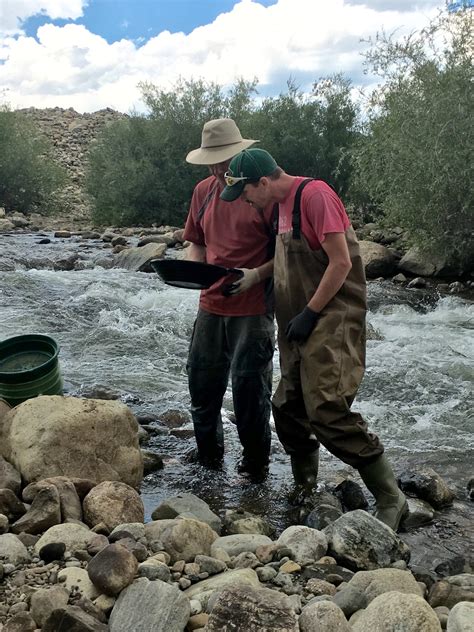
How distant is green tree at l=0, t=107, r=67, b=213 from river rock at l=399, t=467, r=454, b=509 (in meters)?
22.4

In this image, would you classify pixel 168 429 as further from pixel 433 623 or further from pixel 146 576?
pixel 433 623

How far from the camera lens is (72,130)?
45.1m

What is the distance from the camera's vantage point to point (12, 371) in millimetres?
4777

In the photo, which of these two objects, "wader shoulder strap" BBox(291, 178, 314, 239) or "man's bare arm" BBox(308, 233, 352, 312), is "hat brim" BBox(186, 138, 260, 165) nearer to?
"wader shoulder strap" BBox(291, 178, 314, 239)

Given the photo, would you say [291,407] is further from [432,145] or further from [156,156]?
[156,156]

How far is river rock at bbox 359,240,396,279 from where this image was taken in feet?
42.6

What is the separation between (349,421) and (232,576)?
105 centimetres

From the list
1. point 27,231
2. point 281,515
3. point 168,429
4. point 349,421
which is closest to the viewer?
point 349,421

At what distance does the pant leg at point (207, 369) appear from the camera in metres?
4.14

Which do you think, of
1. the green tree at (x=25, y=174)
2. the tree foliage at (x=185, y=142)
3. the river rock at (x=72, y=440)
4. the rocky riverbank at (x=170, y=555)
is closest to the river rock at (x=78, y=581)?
the rocky riverbank at (x=170, y=555)

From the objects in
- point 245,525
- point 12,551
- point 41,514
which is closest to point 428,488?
point 245,525

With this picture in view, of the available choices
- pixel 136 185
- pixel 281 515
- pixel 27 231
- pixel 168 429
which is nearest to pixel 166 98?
pixel 136 185

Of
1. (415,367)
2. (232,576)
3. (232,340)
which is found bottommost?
(415,367)

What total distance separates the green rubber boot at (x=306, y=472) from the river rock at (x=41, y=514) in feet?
4.61
